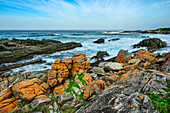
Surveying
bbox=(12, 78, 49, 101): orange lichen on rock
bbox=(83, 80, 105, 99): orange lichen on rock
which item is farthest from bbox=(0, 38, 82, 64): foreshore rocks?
bbox=(83, 80, 105, 99): orange lichen on rock

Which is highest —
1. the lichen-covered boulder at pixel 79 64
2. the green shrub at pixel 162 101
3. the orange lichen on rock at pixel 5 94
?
the green shrub at pixel 162 101

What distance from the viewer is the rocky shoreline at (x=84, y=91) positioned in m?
3.62

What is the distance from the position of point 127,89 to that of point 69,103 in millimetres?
4299

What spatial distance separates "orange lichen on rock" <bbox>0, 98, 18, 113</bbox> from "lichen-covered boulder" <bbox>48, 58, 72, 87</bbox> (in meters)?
2.96

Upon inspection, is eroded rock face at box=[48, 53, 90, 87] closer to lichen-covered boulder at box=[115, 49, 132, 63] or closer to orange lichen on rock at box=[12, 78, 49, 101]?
orange lichen on rock at box=[12, 78, 49, 101]

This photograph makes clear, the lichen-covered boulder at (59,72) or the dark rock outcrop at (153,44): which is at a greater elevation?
the dark rock outcrop at (153,44)

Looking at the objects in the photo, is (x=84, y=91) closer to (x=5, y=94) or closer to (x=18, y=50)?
(x=5, y=94)

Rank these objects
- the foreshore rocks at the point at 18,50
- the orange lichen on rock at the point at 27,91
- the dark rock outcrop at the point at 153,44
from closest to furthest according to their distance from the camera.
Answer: the orange lichen on rock at the point at 27,91, the foreshore rocks at the point at 18,50, the dark rock outcrop at the point at 153,44

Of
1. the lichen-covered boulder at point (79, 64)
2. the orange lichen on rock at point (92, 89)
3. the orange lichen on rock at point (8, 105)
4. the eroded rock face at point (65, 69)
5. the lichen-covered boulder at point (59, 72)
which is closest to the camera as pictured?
the orange lichen on rock at point (8, 105)

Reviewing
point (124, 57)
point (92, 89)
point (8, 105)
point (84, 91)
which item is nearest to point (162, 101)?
point (92, 89)

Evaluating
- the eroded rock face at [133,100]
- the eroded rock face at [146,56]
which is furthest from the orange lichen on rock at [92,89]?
the eroded rock face at [146,56]

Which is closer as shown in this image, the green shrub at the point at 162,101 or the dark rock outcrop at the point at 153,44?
the green shrub at the point at 162,101

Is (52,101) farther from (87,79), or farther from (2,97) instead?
(2,97)

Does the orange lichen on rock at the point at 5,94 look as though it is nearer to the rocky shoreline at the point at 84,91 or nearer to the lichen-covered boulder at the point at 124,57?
the rocky shoreline at the point at 84,91
